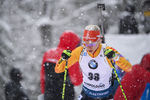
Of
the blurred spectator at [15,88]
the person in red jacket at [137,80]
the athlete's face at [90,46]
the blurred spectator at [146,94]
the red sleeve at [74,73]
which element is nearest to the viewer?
the athlete's face at [90,46]

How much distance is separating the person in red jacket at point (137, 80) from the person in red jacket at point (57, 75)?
105 cm

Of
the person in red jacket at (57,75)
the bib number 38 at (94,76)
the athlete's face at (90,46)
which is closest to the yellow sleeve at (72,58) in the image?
the athlete's face at (90,46)

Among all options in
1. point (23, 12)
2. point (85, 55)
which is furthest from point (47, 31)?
point (85, 55)

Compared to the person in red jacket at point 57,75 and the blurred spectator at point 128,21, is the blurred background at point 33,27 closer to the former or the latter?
the blurred spectator at point 128,21

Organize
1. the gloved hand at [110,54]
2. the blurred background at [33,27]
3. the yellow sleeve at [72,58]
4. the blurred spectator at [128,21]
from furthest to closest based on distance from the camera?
the blurred background at [33,27], the blurred spectator at [128,21], the yellow sleeve at [72,58], the gloved hand at [110,54]

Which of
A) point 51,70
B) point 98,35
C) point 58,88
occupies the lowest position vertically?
point 58,88

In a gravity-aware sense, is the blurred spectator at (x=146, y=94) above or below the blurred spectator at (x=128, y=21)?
below

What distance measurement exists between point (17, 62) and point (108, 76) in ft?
34.9

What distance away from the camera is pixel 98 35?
9.83ft

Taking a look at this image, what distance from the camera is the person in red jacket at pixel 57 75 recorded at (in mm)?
3812

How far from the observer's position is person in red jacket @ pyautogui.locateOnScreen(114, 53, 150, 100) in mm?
3324

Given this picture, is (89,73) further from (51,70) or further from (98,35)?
(51,70)

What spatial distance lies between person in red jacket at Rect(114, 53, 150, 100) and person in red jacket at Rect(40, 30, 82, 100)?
3.43ft

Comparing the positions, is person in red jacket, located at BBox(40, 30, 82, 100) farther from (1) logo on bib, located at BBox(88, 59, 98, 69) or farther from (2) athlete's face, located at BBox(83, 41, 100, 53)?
(2) athlete's face, located at BBox(83, 41, 100, 53)
